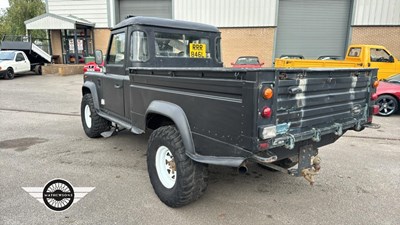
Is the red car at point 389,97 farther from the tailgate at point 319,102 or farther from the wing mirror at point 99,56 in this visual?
the wing mirror at point 99,56

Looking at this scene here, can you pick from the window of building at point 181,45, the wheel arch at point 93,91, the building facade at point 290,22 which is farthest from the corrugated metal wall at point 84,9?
the window of building at point 181,45

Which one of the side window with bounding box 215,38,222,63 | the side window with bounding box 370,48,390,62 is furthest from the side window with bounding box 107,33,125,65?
the side window with bounding box 370,48,390,62

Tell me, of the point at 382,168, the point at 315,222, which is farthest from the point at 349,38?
the point at 315,222

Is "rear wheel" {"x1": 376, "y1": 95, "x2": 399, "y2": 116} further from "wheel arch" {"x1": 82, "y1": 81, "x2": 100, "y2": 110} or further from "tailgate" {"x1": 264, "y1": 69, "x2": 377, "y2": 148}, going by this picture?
"wheel arch" {"x1": 82, "y1": 81, "x2": 100, "y2": 110}

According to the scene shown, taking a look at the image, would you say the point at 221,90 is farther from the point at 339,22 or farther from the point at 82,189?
the point at 339,22

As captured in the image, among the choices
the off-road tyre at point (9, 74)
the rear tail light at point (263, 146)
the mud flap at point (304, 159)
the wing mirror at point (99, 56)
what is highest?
the wing mirror at point (99, 56)

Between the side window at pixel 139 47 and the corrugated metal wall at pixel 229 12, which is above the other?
the corrugated metal wall at pixel 229 12

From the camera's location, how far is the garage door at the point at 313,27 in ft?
62.2

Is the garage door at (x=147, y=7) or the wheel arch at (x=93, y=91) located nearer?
the wheel arch at (x=93, y=91)

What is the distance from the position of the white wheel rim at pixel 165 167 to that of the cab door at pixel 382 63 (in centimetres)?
1198

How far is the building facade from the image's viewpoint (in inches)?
720

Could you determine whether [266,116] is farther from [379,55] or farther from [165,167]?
[379,55]

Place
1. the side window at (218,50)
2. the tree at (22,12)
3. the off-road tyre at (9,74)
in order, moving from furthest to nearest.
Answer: the tree at (22,12)
the off-road tyre at (9,74)
the side window at (218,50)

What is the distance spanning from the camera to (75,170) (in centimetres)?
425
